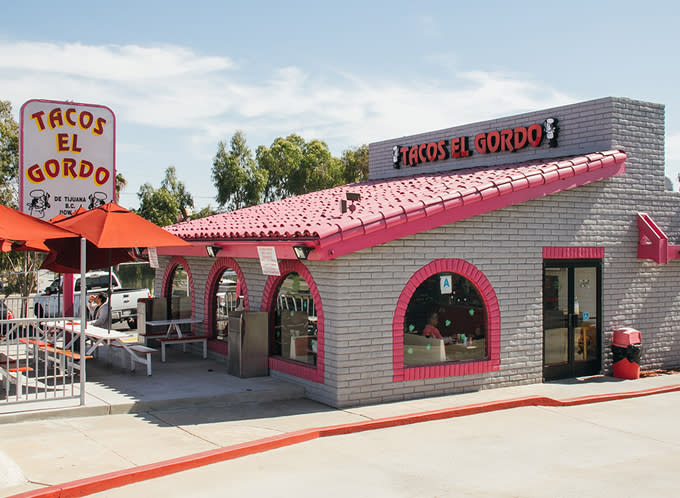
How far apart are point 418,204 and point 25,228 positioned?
5.52 m

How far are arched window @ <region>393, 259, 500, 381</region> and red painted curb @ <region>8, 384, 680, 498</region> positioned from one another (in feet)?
3.28

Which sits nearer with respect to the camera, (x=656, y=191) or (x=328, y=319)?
(x=328, y=319)

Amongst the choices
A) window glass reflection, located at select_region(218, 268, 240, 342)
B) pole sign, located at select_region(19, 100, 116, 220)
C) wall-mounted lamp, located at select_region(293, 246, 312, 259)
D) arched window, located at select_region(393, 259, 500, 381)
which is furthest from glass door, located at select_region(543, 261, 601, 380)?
pole sign, located at select_region(19, 100, 116, 220)

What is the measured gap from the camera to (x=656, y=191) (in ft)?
44.3

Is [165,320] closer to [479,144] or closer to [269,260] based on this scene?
[269,260]

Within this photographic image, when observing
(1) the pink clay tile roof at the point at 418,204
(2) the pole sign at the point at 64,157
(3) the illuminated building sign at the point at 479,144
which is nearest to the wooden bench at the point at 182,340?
(1) the pink clay tile roof at the point at 418,204

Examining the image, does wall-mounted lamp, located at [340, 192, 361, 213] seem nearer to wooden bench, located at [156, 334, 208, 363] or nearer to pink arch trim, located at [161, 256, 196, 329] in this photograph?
wooden bench, located at [156, 334, 208, 363]

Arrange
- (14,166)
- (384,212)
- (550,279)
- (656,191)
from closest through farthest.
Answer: (384,212)
(550,279)
(656,191)
(14,166)

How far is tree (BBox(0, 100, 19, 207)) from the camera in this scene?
80.5 feet

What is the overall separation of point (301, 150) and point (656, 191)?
45263 millimetres

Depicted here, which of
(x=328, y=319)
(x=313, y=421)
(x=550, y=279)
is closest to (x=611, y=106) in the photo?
(x=550, y=279)

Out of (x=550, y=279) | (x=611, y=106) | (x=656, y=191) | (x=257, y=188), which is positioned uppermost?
(x=257, y=188)

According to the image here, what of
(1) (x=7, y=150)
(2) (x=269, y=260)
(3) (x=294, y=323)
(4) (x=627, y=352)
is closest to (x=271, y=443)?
(2) (x=269, y=260)

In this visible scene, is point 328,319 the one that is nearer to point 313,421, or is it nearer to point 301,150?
point 313,421
